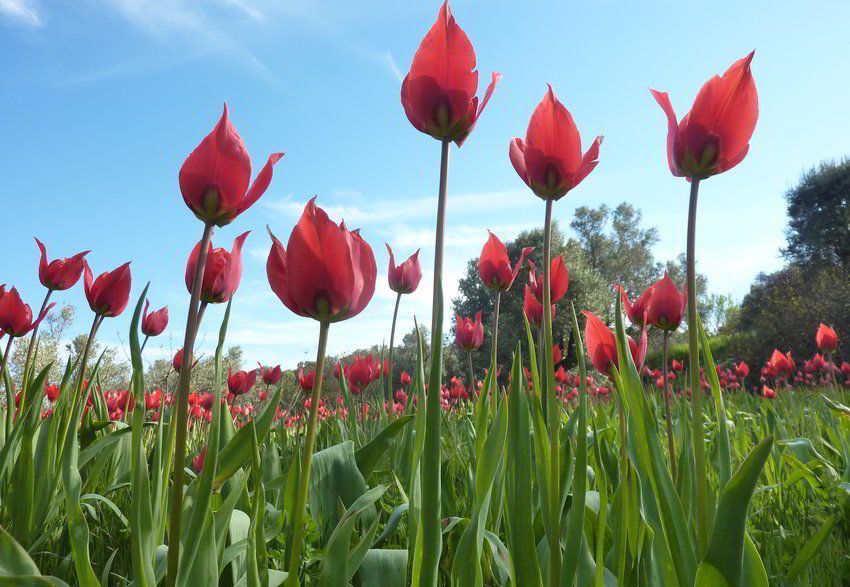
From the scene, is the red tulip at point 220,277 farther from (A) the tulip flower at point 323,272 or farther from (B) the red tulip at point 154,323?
(B) the red tulip at point 154,323

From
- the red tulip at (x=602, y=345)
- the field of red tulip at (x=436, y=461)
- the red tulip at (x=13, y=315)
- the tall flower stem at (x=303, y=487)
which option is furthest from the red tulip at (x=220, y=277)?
the red tulip at (x=13, y=315)

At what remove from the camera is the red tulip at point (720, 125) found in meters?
1.04

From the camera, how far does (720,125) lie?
1046 mm

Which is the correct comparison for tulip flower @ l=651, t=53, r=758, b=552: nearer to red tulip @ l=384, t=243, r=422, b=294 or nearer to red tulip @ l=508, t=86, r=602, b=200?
red tulip @ l=508, t=86, r=602, b=200

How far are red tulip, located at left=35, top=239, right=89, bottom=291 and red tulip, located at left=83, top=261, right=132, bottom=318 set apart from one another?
53 cm

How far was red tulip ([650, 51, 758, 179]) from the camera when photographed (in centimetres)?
104

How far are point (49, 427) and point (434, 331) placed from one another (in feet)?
5.02

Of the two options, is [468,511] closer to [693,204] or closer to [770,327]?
[693,204]

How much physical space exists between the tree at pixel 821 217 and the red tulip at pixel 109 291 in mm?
24649

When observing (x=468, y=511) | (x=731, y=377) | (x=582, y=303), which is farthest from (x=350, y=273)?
(x=582, y=303)

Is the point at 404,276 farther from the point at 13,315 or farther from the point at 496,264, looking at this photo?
the point at 13,315

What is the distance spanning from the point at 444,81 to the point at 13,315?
6.62 ft

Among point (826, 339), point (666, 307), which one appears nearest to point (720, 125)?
A: point (666, 307)

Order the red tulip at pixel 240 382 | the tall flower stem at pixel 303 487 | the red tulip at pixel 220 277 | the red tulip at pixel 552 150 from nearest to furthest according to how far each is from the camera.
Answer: the tall flower stem at pixel 303 487, the red tulip at pixel 552 150, the red tulip at pixel 220 277, the red tulip at pixel 240 382
